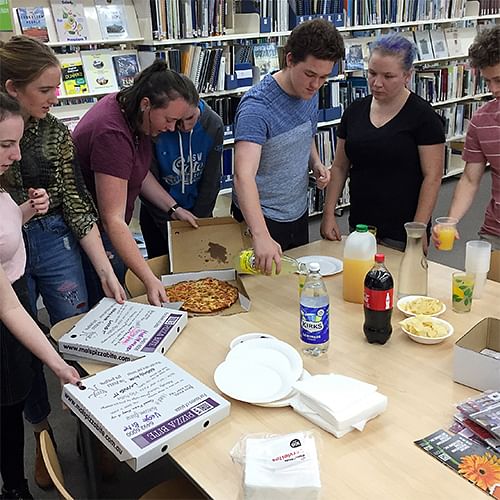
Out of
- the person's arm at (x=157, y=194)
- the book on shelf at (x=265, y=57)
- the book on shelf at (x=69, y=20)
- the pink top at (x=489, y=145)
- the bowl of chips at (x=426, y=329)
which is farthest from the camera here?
the book on shelf at (x=265, y=57)

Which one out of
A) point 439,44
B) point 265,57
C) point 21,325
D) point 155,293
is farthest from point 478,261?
point 439,44

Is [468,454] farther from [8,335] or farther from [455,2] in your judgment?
[455,2]

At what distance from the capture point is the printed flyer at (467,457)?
1.06m

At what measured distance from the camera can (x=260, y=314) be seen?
175 centimetres

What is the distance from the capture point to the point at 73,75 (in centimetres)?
334

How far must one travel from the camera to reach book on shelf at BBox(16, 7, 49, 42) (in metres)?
3.07

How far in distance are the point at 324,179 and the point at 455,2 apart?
4.25m

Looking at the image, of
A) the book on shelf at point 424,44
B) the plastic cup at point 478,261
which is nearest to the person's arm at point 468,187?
the plastic cup at point 478,261

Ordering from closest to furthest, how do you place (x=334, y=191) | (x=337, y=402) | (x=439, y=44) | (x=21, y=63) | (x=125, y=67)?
(x=337, y=402)
(x=21, y=63)
(x=334, y=191)
(x=125, y=67)
(x=439, y=44)

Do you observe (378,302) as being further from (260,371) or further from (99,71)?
(99,71)

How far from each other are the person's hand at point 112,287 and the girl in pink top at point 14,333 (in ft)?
0.80

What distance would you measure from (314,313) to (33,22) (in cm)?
257

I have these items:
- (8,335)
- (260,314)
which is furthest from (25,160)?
(260,314)

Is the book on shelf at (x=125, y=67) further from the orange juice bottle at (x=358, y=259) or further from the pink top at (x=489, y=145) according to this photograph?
the orange juice bottle at (x=358, y=259)
